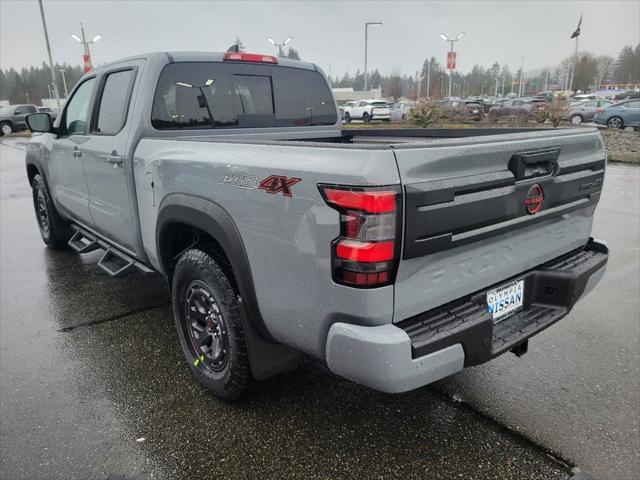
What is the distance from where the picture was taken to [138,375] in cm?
319

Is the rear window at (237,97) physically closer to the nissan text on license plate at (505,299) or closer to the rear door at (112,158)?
the rear door at (112,158)

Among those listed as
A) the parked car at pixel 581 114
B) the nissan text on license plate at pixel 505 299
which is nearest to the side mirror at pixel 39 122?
the nissan text on license plate at pixel 505 299

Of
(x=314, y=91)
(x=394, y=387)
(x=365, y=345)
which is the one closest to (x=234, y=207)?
(x=365, y=345)

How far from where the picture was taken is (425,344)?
1.93 m

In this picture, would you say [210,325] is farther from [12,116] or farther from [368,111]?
[12,116]

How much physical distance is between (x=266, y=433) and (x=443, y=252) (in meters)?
1.37

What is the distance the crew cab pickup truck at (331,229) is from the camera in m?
1.88

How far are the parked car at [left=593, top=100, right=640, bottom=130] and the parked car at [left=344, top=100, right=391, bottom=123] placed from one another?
1261 cm

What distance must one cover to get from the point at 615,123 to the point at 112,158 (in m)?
25.1

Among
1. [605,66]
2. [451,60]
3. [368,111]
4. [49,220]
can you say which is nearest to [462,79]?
[605,66]

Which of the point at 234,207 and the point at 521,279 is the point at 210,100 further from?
the point at 521,279

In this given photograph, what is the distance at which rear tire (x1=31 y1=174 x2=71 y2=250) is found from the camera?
18.3ft

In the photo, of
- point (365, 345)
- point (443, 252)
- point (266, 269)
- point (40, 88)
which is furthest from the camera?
point (40, 88)

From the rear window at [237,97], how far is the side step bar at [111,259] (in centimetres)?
109
